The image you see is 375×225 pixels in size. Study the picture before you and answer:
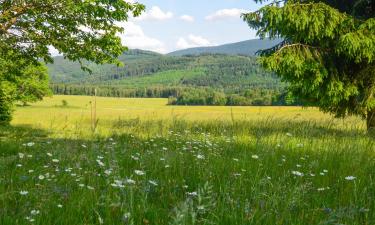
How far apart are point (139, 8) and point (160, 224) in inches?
550

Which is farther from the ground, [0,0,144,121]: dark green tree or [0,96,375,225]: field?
[0,0,144,121]: dark green tree

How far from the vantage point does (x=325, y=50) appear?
1417cm

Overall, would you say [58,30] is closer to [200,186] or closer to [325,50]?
[325,50]

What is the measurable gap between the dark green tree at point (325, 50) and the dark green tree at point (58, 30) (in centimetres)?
545

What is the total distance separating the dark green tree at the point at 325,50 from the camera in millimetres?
12930

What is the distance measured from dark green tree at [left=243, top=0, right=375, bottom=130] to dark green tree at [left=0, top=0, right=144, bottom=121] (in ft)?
17.9

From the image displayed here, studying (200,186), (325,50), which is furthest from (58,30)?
(200,186)

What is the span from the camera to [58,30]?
1476 centimetres

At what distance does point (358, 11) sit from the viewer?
592 inches

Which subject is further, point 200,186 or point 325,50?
point 325,50

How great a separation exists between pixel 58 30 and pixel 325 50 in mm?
10186

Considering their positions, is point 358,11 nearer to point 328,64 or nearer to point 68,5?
point 328,64

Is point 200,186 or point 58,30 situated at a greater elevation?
point 58,30

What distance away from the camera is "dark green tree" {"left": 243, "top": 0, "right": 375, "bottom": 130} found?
12.9 m
